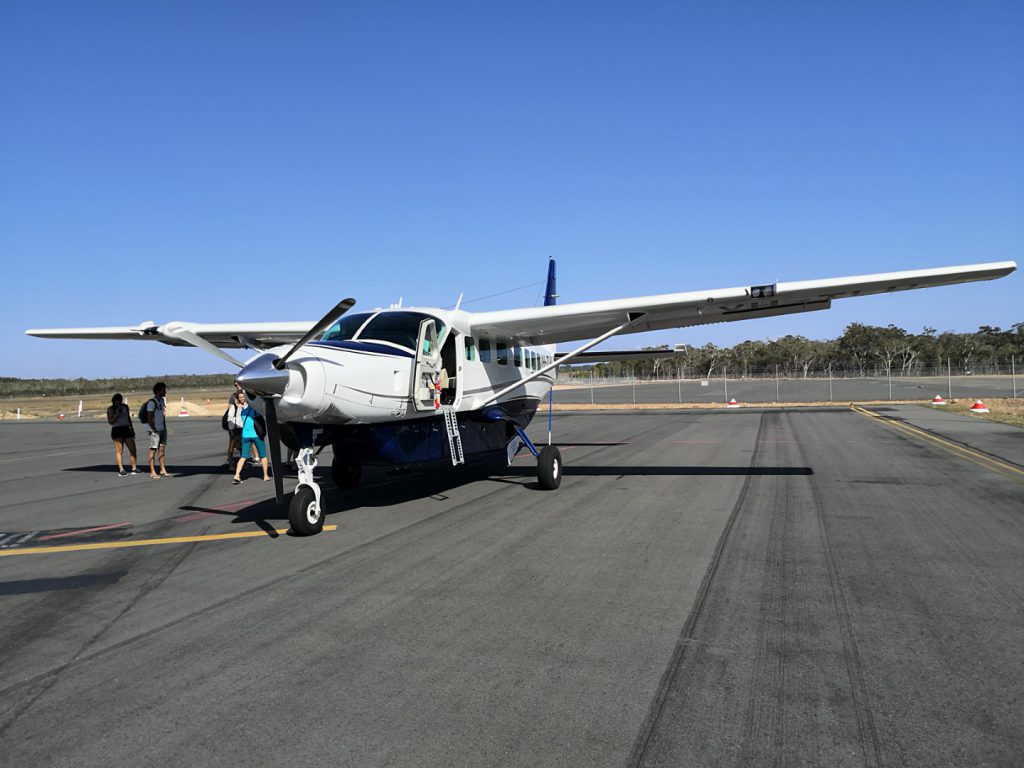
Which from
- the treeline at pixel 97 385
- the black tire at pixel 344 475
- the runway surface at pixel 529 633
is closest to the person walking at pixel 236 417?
the black tire at pixel 344 475

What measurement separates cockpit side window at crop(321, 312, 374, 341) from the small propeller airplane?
0.02 metres

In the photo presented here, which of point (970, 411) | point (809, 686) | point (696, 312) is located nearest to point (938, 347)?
point (970, 411)

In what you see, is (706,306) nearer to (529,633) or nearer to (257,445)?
(529,633)

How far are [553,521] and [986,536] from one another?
15.3 ft

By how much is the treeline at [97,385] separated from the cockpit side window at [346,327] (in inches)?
4374

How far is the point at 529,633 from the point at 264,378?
3797 mm

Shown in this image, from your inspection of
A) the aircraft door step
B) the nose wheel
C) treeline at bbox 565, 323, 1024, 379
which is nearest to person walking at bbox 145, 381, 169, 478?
the nose wheel

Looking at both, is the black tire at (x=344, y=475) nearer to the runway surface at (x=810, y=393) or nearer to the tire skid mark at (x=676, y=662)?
the tire skid mark at (x=676, y=662)

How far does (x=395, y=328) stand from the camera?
8906 mm

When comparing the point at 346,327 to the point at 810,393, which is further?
the point at 810,393

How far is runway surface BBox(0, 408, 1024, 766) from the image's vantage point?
3.08 metres

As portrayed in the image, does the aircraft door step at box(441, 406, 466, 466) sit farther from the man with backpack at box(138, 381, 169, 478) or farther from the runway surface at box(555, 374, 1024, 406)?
the runway surface at box(555, 374, 1024, 406)

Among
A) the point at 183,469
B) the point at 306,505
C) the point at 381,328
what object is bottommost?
the point at 183,469

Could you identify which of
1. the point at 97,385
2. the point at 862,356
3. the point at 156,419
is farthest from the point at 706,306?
the point at 97,385
